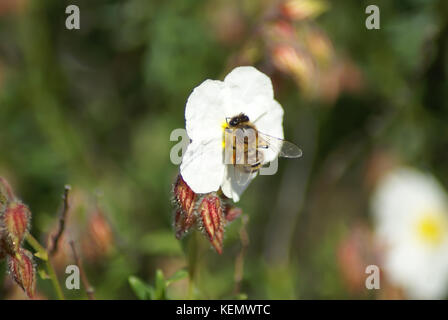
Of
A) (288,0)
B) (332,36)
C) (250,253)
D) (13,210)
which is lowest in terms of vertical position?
(13,210)

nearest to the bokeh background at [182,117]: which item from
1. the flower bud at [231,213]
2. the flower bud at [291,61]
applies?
the flower bud at [291,61]

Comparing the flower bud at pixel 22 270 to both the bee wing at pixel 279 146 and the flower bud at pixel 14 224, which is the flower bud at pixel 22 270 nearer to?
the flower bud at pixel 14 224

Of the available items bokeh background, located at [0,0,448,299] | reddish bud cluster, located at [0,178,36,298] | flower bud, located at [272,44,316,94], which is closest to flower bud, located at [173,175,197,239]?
reddish bud cluster, located at [0,178,36,298]

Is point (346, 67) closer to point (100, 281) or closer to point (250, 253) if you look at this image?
point (250, 253)

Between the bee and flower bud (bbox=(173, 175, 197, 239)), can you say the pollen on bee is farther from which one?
flower bud (bbox=(173, 175, 197, 239))
